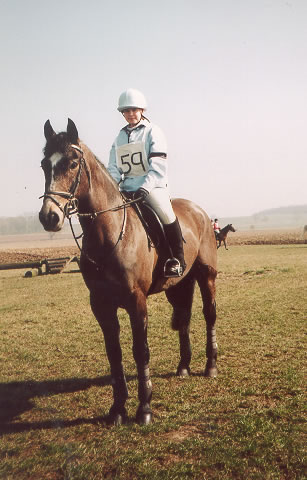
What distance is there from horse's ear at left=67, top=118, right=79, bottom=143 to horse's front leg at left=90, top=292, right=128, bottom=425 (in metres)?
1.81

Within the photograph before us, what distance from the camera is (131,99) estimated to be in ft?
14.8

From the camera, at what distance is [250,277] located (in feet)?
53.0

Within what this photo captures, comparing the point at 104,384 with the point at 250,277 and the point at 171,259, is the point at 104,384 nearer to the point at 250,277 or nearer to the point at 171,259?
the point at 171,259

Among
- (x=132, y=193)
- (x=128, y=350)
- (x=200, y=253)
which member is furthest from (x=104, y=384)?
(x=132, y=193)

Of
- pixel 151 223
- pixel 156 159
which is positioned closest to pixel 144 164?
pixel 156 159

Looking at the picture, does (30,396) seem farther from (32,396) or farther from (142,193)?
(142,193)

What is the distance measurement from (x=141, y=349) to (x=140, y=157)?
2406 millimetres

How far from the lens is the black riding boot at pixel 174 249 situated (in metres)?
4.71

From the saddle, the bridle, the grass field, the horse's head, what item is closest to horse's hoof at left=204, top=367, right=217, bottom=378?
the grass field

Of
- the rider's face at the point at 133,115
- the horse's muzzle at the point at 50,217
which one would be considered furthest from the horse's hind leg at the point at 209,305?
the horse's muzzle at the point at 50,217

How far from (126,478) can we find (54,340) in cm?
535

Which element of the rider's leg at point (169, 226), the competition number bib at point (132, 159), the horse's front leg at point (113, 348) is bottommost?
the horse's front leg at point (113, 348)

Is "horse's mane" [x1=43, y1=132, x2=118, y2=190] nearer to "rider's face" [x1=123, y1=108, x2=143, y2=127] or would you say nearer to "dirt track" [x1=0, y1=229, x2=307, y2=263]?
"rider's face" [x1=123, y1=108, x2=143, y2=127]

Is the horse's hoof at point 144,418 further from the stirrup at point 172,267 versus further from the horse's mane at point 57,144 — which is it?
the horse's mane at point 57,144
